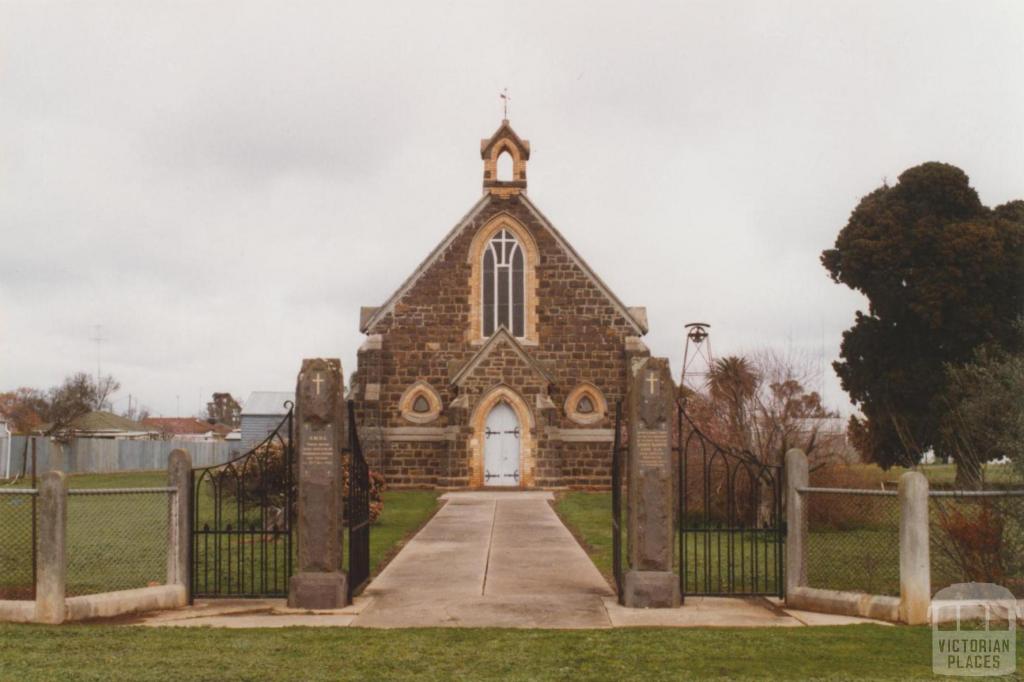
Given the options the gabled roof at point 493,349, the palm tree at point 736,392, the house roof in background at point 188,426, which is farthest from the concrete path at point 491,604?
the house roof in background at point 188,426

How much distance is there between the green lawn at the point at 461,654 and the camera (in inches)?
318

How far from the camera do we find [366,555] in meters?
12.9

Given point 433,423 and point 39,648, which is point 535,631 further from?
point 433,423

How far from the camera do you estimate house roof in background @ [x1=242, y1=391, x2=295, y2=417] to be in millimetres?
65625

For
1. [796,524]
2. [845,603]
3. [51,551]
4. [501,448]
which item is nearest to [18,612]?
[51,551]

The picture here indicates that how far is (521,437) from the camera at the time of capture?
30375mm

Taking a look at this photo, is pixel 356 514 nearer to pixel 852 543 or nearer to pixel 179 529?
pixel 179 529

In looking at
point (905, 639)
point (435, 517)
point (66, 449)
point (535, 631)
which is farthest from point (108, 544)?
point (66, 449)

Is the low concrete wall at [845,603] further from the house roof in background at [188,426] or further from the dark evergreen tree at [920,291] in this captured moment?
the house roof in background at [188,426]

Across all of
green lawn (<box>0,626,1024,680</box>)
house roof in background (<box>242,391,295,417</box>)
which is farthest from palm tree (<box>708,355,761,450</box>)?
house roof in background (<box>242,391,295,417</box>)

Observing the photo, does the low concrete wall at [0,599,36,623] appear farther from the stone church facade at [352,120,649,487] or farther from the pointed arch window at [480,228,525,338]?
the pointed arch window at [480,228,525,338]

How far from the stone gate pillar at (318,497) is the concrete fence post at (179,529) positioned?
1.24m

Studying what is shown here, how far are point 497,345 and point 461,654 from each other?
2176cm

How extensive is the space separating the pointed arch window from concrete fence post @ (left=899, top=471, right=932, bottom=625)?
21951mm
